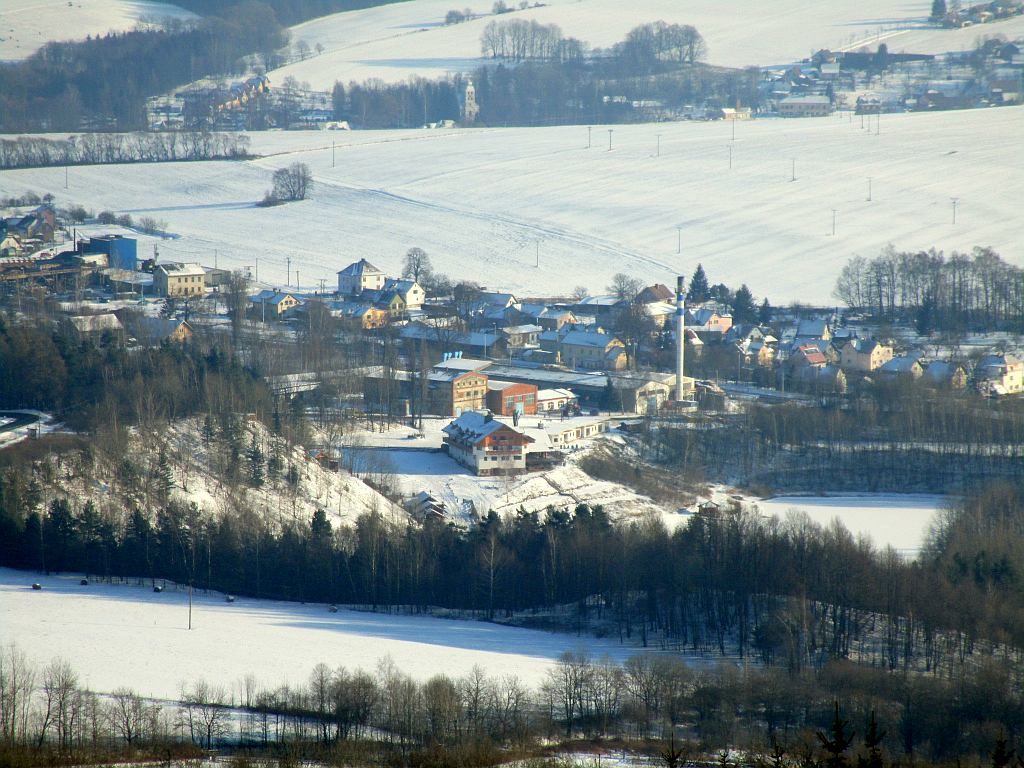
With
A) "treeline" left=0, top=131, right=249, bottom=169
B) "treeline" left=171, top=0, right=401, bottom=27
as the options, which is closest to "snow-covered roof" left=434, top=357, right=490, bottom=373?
"treeline" left=0, top=131, right=249, bottom=169

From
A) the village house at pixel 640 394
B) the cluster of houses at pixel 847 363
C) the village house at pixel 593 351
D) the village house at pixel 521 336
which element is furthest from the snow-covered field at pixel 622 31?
the village house at pixel 640 394

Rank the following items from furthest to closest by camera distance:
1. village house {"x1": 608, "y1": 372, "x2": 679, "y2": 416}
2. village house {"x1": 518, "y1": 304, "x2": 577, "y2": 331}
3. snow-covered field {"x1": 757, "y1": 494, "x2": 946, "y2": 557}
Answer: village house {"x1": 518, "y1": 304, "x2": 577, "y2": 331} → village house {"x1": 608, "y1": 372, "x2": 679, "y2": 416} → snow-covered field {"x1": 757, "y1": 494, "x2": 946, "y2": 557}

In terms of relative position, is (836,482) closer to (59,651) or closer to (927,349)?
(927,349)

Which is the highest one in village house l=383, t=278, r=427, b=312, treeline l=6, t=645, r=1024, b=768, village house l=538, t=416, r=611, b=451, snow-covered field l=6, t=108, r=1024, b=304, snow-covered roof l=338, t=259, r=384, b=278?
snow-covered field l=6, t=108, r=1024, b=304

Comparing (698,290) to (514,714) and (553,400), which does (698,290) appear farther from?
(514,714)

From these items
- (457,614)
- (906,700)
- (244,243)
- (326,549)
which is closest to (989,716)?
(906,700)

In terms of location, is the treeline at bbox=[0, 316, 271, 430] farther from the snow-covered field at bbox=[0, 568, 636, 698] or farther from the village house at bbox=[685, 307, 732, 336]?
the village house at bbox=[685, 307, 732, 336]

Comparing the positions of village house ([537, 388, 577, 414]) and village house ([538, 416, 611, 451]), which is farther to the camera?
village house ([537, 388, 577, 414])
